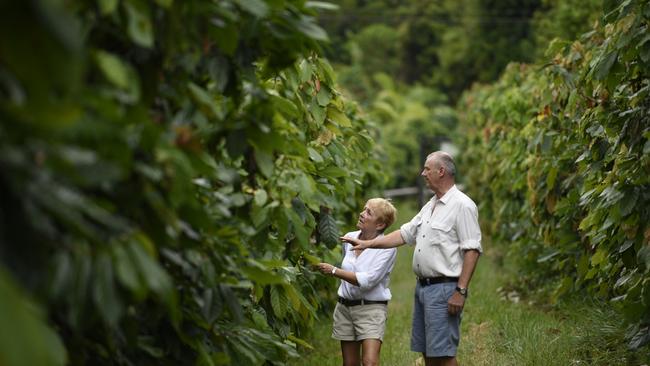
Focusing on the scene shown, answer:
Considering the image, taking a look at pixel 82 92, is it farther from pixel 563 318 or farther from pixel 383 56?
pixel 383 56

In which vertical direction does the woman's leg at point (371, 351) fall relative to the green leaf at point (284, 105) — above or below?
below

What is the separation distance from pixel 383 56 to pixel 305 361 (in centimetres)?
3244

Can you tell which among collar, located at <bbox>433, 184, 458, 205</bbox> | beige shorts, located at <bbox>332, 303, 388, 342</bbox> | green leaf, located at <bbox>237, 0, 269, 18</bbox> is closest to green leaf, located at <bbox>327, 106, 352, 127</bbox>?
collar, located at <bbox>433, 184, 458, 205</bbox>

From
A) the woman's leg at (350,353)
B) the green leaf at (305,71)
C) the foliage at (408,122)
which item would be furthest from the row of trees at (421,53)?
the green leaf at (305,71)

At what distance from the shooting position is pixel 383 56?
3978 cm

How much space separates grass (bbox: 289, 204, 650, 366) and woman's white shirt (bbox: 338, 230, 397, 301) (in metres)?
1.43

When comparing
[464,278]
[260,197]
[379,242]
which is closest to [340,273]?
[379,242]

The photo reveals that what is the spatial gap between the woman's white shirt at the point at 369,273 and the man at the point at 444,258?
0.66ft

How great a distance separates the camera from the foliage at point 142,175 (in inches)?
87.0

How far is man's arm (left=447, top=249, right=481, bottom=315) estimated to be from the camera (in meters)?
5.92

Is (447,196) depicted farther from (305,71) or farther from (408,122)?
(408,122)

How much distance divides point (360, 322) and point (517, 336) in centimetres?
212

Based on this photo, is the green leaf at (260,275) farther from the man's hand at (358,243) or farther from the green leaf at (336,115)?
the man's hand at (358,243)

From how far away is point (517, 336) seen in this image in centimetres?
799
